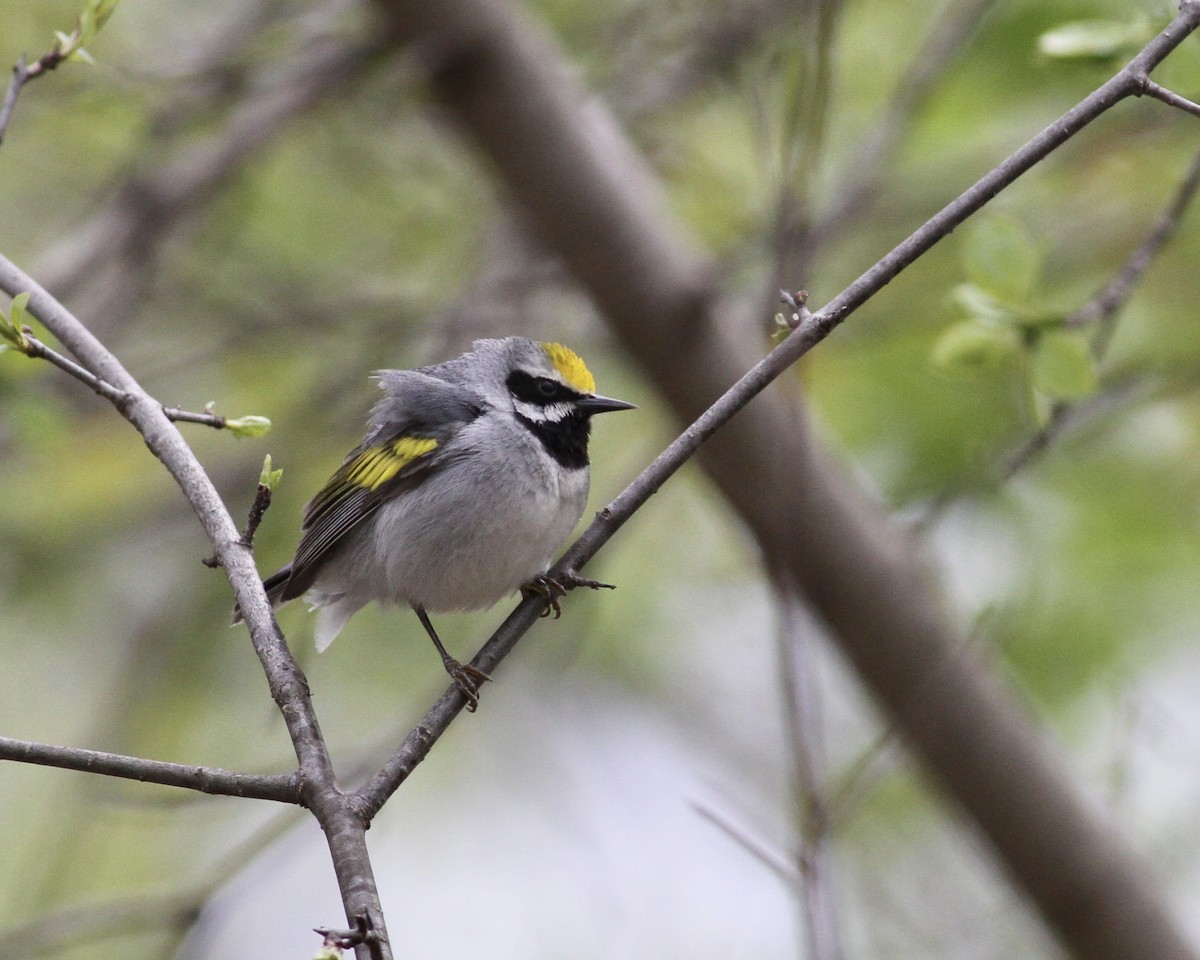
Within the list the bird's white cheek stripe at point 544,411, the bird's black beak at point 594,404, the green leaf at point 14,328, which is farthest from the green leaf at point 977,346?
the green leaf at point 14,328

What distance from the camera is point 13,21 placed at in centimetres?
607

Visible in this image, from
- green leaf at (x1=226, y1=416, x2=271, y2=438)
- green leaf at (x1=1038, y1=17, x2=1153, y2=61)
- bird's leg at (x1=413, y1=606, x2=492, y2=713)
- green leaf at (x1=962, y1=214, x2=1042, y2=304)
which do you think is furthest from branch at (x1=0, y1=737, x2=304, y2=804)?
green leaf at (x1=1038, y1=17, x2=1153, y2=61)

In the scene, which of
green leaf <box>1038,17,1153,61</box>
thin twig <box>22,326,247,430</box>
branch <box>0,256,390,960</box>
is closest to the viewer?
branch <box>0,256,390,960</box>

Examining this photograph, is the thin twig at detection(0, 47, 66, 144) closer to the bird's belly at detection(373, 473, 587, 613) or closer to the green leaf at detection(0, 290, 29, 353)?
the green leaf at detection(0, 290, 29, 353)

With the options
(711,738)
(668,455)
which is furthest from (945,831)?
(668,455)

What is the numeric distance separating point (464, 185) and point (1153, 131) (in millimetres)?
3524

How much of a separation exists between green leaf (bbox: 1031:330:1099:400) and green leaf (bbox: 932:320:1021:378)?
0.27ft

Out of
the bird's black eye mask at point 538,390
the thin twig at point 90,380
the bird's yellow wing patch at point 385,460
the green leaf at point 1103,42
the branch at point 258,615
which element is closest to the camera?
the branch at point 258,615

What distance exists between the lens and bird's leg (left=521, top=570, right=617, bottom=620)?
2.90m

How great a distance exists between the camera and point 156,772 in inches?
86.2

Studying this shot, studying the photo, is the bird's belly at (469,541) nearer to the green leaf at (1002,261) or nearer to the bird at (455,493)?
the bird at (455,493)

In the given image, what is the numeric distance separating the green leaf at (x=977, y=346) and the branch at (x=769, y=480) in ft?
2.89

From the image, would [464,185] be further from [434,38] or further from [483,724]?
[483,724]

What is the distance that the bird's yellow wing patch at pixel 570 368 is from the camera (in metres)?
4.54
